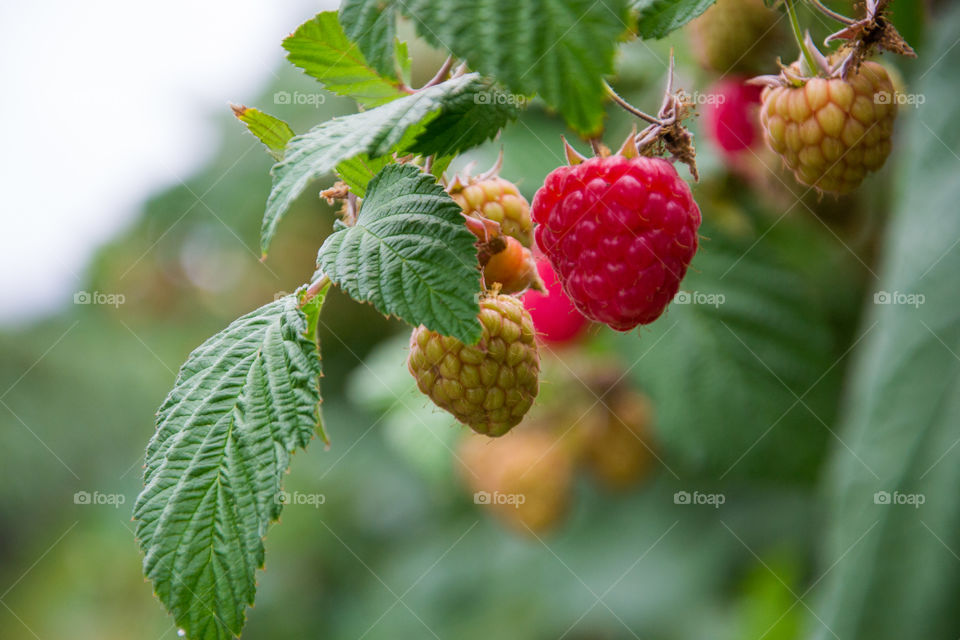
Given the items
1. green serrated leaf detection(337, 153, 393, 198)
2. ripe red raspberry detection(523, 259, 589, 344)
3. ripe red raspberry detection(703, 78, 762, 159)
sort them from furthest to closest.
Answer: ripe red raspberry detection(523, 259, 589, 344) → ripe red raspberry detection(703, 78, 762, 159) → green serrated leaf detection(337, 153, 393, 198)

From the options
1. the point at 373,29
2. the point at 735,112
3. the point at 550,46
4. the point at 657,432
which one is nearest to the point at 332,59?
the point at 373,29

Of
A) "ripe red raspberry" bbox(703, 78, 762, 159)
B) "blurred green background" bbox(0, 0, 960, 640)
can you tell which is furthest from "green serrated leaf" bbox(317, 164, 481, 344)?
"ripe red raspberry" bbox(703, 78, 762, 159)

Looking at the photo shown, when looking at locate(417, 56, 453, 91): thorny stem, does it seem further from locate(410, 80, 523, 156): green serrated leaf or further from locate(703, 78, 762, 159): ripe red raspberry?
locate(703, 78, 762, 159): ripe red raspberry

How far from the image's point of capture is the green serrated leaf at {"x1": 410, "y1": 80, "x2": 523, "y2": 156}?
475 mm

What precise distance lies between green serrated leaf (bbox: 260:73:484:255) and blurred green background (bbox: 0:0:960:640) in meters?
0.43

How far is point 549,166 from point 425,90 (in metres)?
0.81

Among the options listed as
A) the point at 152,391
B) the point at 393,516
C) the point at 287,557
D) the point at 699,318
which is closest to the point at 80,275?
the point at 152,391

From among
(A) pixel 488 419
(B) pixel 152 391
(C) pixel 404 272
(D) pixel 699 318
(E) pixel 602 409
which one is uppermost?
(C) pixel 404 272

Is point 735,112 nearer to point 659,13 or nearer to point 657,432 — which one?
point 657,432

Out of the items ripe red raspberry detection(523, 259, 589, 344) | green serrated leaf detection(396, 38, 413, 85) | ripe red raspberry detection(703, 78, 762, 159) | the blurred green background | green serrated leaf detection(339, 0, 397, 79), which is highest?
green serrated leaf detection(339, 0, 397, 79)

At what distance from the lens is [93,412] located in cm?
343

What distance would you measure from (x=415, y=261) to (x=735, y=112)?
723 millimetres

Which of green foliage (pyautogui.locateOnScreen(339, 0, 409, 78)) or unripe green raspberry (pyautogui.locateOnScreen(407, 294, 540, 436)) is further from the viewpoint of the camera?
unripe green raspberry (pyautogui.locateOnScreen(407, 294, 540, 436))

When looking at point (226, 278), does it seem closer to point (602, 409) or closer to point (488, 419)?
point (602, 409)
